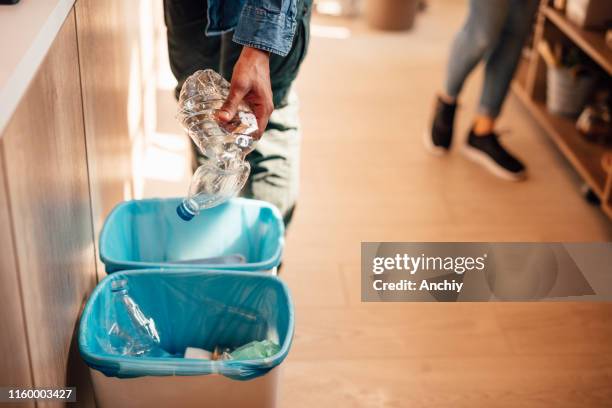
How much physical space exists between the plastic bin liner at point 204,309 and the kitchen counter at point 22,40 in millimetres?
395

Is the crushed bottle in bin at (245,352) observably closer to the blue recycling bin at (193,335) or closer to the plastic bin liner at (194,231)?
the blue recycling bin at (193,335)

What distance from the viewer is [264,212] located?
1.42 m

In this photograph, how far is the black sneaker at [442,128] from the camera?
7.50 feet

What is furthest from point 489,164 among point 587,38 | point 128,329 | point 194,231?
point 128,329

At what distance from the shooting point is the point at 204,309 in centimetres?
129

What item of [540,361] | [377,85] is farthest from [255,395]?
[377,85]

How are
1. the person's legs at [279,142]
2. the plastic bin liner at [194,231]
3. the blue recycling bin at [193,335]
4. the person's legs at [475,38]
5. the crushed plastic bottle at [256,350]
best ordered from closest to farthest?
the blue recycling bin at [193,335], the crushed plastic bottle at [256,350], the person's legs at [279,142], the plastic bin liner at [194,231], the person's legs at [475,38]

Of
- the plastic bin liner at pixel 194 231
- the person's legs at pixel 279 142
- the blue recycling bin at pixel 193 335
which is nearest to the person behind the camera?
the blue recycling bin at pixel 193 335

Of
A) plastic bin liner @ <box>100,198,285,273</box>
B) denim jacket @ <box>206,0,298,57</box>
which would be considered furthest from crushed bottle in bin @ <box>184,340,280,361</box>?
denim jacket @ <box>206,0,298,57</box>

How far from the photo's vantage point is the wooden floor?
57.9 inches

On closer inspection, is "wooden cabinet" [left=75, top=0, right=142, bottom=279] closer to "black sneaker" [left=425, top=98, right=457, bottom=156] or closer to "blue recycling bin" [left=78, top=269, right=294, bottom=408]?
"blue recycling bin" [left=78, top=269, right=294, bottom=408]

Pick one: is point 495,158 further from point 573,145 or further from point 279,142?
point 279,142
